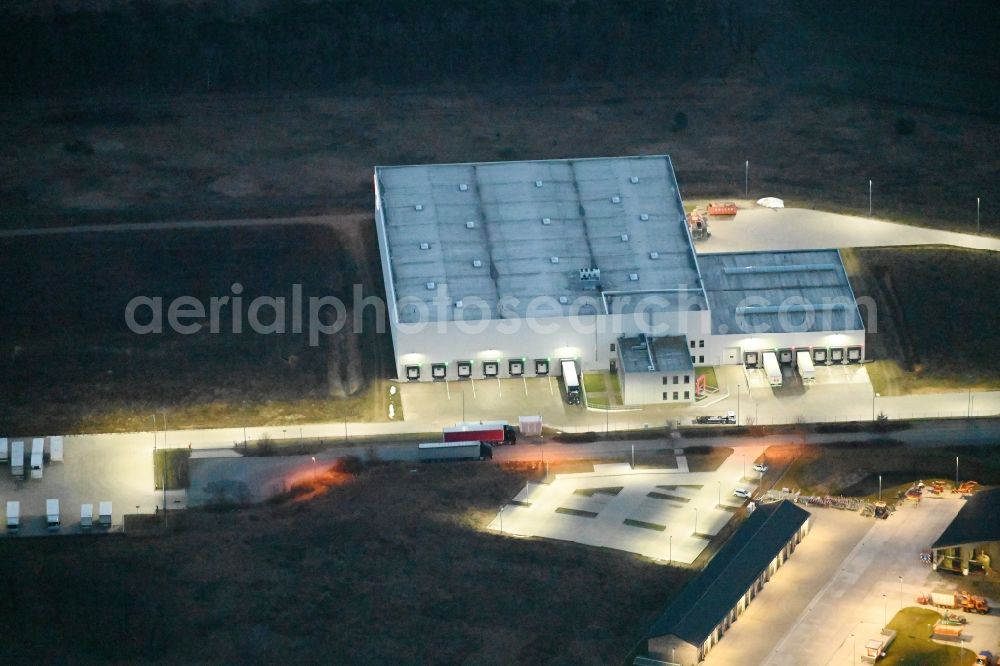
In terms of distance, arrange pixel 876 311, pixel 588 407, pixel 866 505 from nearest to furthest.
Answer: pixel 866 505 < pixel 588 407 < pixel 876 311

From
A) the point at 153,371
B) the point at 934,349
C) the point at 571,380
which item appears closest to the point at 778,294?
the point at 934,349

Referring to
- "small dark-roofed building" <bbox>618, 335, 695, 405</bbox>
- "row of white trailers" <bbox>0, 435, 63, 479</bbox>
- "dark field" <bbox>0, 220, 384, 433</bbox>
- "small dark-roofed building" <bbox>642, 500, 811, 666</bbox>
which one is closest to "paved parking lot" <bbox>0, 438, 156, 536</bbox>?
"row of white trailers" <bbox>0, 435, 63, 479</bbox>

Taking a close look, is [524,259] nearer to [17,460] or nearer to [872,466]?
[872,466]

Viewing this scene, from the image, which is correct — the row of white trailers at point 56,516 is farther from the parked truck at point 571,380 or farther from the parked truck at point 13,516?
the parked truck at point 571,380

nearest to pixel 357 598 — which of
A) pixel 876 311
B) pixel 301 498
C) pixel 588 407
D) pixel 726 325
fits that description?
pixel 301 498

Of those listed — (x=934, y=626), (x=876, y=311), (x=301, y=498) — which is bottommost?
(x=934, y=626)

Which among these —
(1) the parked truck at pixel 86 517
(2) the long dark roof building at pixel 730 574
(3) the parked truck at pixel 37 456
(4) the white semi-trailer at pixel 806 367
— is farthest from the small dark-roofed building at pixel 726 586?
(3) the parked truck at pixel 37 456

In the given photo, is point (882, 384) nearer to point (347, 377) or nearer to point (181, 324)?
point (347, 377)
